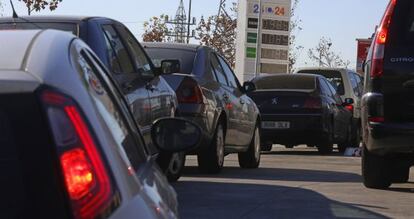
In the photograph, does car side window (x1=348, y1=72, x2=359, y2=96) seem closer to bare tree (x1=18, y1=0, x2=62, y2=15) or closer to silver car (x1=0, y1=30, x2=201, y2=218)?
bare tree (x1=18, y1=0, x2=62, y2=15)

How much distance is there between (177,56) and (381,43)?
9.50ft

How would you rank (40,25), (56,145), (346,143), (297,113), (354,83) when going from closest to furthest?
(56,145), (40,25), (297,113), (346,143), (354,83)

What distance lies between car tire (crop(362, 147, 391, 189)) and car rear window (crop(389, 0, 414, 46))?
3.75 feet

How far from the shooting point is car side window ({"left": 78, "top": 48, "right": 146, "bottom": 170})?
2.16 metres

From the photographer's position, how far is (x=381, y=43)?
24.2ft

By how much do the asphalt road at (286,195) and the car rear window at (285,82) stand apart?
433 cm

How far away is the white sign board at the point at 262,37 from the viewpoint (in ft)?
121

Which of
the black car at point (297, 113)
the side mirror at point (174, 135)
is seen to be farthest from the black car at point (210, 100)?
the side mirror at point (174, 135)

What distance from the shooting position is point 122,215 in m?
1.90

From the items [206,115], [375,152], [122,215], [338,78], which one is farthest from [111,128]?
[338,78]

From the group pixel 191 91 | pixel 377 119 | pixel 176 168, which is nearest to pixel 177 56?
pixel 191 91

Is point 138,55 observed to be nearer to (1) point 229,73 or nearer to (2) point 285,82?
(1) point 229,73

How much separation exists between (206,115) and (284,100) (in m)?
5.43

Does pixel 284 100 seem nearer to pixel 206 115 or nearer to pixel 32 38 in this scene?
pixel 206 115
